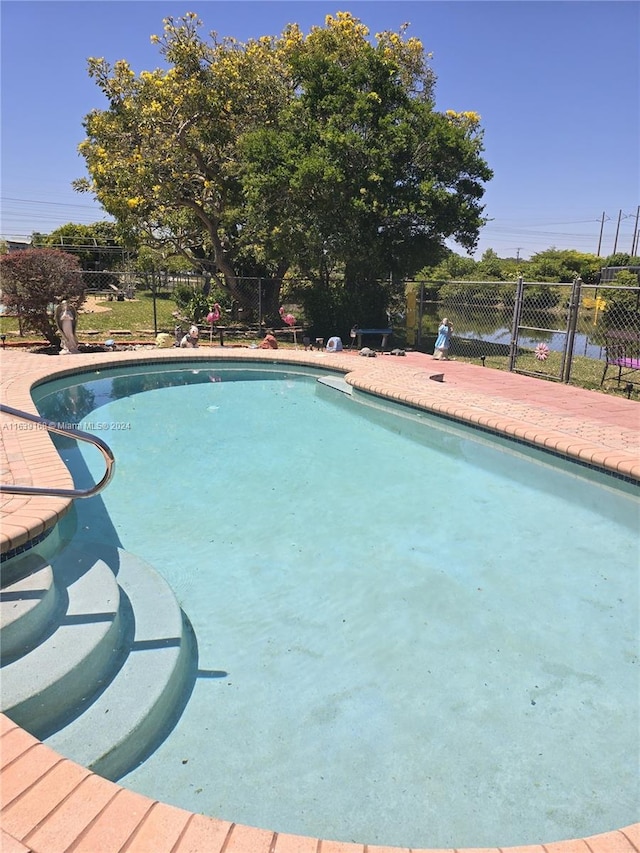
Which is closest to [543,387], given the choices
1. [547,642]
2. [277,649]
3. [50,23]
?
[547,642]

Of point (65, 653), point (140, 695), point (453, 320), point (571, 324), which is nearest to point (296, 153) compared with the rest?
point (571, 324)

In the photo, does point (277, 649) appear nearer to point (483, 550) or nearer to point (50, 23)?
point (483, 550)

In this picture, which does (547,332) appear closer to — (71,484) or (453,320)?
(453,320)

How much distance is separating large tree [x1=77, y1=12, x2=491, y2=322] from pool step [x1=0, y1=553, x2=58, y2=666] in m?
12.0

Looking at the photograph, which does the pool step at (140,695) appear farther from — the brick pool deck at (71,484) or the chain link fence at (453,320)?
the chain link fence at (453,320)

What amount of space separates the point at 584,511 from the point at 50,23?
13264 millimetres

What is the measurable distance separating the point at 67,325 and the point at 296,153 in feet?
22.8

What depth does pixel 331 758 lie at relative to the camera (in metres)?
2.56

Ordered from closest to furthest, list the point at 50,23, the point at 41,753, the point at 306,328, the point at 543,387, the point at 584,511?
the point at 41,753 → the point at 584,511 → the point at 543,387 → the point at 50,23 → the point at 306,328

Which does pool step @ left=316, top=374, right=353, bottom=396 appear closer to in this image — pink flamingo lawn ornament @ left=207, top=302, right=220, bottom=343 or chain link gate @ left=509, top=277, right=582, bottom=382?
chain link gate @ left=509, top=277, right=582, bottom=382

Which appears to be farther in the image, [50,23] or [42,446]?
[50,23]

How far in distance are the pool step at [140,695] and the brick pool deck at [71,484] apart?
29cm

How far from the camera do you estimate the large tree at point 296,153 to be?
13.8m

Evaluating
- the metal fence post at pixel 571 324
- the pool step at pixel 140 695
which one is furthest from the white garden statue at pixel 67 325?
the metal fence post at pixel 571 324
